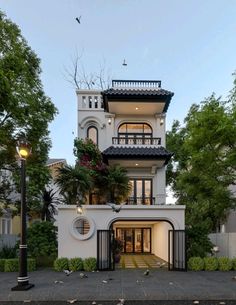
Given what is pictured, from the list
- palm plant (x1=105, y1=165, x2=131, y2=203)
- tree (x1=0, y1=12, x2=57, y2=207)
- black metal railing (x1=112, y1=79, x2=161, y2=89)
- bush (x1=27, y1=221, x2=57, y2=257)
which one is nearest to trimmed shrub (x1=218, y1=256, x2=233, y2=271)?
palm plant (x1=105, y1=165, x2=131, y2=203)

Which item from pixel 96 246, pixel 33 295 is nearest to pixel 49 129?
pixel 96 246

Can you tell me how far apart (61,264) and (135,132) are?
10.5 m

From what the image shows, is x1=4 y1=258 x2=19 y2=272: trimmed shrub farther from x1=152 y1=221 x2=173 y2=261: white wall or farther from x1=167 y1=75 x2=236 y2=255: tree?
x1=167 y1=75 x2=236 y2=255: tree

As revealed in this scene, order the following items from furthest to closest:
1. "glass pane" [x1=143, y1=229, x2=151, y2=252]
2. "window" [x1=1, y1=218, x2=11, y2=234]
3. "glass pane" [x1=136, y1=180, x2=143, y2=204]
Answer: "window" [x1=1, y1=218, x2=11, y2=234], "glass pane" [x1=143, y1=229, x2=151, y2=252], "glass pane" [x1=136, y1=180, x2=143, y2=204]

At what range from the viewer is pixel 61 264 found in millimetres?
14695

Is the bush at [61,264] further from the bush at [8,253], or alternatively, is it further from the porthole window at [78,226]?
the bush at [8,253]

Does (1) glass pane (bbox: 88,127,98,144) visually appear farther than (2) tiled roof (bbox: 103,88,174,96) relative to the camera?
Yes

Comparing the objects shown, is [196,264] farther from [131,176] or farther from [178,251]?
[131,176]

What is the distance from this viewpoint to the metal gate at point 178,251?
48.7ft

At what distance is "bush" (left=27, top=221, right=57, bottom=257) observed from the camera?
1549cm

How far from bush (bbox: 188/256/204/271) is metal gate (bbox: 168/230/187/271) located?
0.29m

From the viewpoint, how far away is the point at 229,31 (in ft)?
51.4

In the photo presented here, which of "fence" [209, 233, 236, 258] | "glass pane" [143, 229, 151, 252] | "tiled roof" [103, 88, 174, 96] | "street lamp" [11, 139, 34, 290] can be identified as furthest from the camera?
"glass pane" [143, 229, 151, 252]

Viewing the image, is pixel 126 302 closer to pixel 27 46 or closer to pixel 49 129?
pixel 49 129
